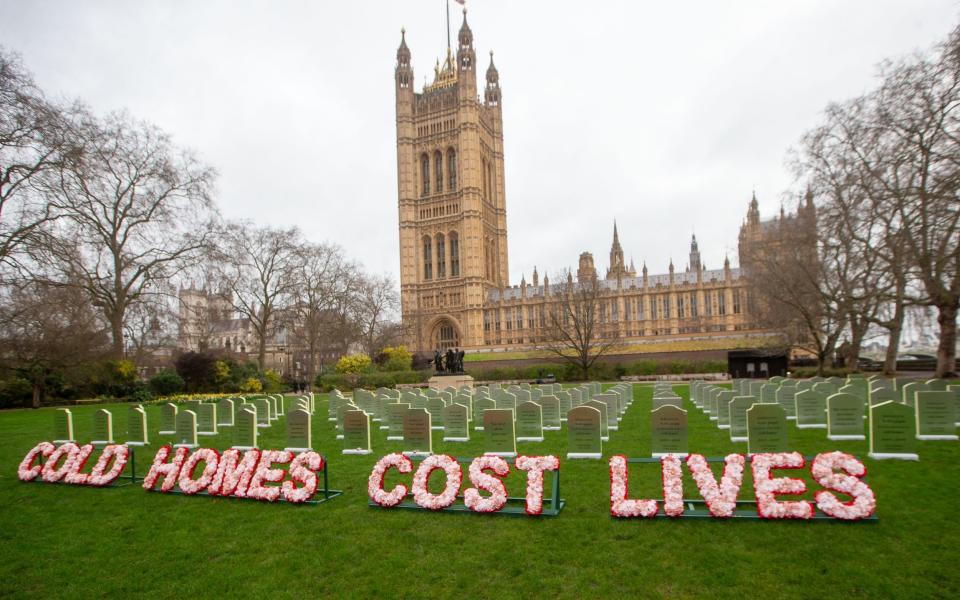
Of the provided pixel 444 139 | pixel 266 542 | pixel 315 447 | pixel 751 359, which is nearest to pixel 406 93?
pixel 444 139

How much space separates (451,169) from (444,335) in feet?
72.9

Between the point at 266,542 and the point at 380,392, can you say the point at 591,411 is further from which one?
the point at 380,392

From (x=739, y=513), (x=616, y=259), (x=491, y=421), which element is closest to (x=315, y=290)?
(x=491, y=421)

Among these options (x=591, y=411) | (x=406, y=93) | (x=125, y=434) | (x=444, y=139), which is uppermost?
(x=406, y=93)

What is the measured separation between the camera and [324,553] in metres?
6.22

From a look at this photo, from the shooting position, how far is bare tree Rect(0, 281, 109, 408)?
23.0m

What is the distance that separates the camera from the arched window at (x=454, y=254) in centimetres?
7425

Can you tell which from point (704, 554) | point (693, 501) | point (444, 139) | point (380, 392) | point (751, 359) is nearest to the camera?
point (704, 554)

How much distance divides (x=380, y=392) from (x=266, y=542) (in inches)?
493

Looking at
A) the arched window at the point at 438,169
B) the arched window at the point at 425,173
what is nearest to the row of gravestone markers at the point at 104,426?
the arched window at the point at 438,169

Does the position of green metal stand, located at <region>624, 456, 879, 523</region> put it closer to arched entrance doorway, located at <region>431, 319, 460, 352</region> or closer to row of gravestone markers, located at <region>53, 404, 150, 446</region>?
row of gravestone markers, located at <region>53, 404, 150, 446</region>

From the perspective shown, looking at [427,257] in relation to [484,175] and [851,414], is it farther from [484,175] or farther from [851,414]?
[851,414]

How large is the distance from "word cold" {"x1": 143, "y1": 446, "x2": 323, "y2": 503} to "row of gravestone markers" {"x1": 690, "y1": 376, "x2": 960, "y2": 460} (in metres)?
6.85

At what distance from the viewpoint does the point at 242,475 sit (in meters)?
8.42
